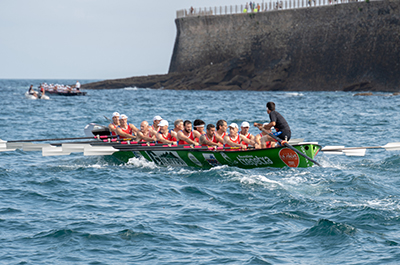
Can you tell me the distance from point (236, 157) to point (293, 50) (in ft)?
176

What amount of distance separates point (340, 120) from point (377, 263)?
74.8 feet

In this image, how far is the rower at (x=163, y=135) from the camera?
16.0m

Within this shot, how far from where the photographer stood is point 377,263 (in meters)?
7.43

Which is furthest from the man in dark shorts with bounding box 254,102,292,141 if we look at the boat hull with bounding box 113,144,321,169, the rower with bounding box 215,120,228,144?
the rower with bounding box 215,120,228,144

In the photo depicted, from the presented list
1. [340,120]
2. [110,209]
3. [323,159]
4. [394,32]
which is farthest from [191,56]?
[110,209]

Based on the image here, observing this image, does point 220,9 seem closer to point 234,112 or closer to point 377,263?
point 234,112

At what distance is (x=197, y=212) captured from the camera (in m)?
10.2

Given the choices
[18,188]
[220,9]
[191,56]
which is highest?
[220,9]

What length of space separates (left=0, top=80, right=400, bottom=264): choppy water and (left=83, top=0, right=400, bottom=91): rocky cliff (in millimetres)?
43776

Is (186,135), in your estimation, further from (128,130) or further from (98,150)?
(128,130)

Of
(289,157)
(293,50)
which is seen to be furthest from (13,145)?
(293,50)

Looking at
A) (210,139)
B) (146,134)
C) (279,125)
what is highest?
(279,125)

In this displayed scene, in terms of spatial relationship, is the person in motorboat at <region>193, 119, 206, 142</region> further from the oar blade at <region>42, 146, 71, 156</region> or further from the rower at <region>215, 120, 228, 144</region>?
the oar blade at <region>42, 146, 71, 156</region>

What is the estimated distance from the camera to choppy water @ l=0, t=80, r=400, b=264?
798cm
